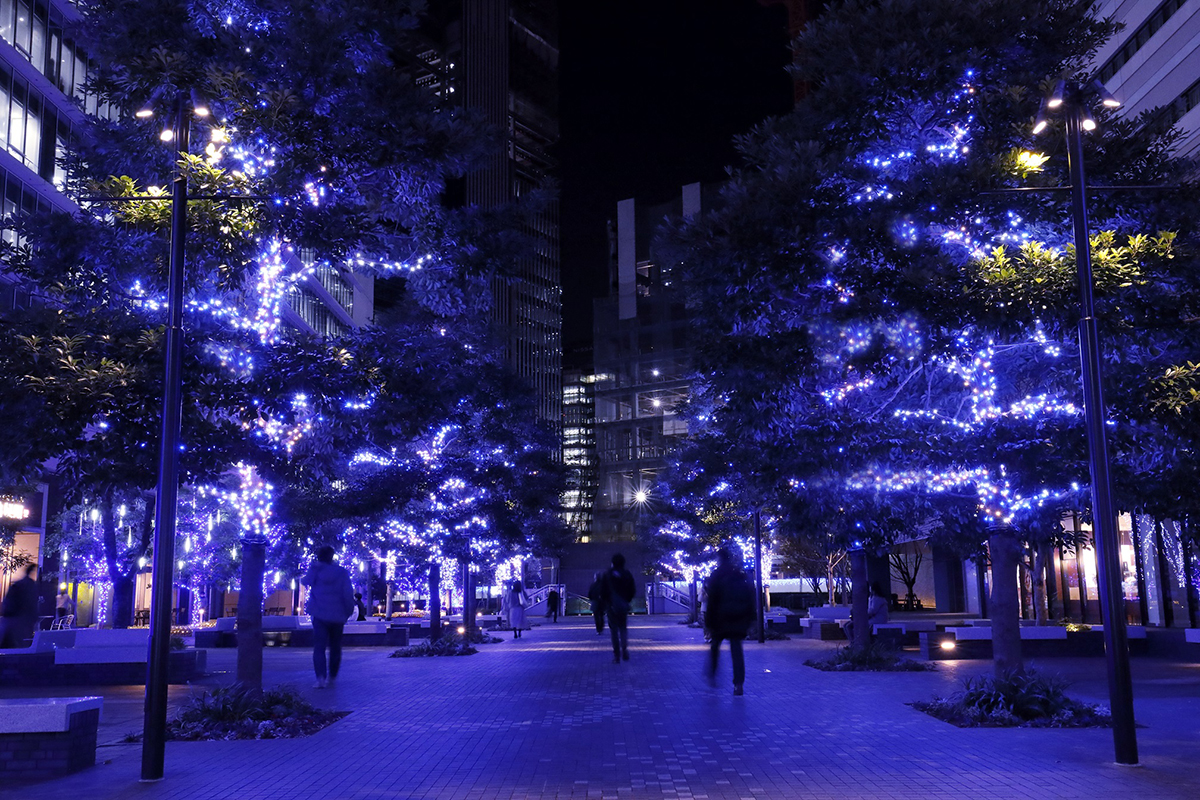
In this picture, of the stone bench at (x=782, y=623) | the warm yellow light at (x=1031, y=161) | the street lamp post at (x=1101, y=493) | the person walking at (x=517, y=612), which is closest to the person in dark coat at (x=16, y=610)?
the warm yellow light at (x=1031, y=161)

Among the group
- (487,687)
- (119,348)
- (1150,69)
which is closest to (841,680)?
(487,687)

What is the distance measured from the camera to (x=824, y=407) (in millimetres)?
13523

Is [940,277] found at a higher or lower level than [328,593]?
higher

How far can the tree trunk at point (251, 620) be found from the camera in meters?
12.8

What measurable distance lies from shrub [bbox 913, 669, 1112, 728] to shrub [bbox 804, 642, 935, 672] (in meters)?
7.29

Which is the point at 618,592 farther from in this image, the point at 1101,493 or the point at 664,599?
the point at 664,599

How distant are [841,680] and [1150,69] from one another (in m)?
26.7

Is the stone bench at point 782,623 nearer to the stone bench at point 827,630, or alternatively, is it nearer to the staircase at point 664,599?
the stone bench at point 827,630

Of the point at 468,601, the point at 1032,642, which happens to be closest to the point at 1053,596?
the point at 1032,642

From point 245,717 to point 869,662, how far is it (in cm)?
1189

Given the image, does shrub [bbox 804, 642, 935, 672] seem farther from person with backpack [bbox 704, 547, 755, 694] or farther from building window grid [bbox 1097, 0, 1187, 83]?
building window grid [bbox 1097, 0, 1187, 83]

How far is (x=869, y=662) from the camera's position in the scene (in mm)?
19844

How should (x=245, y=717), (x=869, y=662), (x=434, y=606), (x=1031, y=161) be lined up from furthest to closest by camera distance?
(x=434, y=606)
(x=869, y=662)
(x=1031, y=161)
(x=245, y=717)

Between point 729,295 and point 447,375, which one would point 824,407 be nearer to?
point 729,295
